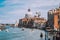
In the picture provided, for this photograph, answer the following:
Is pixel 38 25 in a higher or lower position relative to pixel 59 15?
lower

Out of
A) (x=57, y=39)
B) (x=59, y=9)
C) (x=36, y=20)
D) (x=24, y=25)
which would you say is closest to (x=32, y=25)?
(x=36, y=20)

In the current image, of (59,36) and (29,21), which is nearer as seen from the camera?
(59,36)

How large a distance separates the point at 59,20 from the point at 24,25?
67.4 ft

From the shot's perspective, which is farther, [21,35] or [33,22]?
[33,22]

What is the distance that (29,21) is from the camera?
126 ft

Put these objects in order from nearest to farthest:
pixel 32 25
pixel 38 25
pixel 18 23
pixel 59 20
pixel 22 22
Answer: pixel 59 20 < pixel 38 25 < pixel 32 25 < pixel 22 22 < pixel 18 23

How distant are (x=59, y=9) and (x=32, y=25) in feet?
40.6

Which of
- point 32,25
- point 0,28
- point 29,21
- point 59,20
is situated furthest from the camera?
point 29,21

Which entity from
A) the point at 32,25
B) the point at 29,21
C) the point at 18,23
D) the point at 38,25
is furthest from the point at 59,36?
the point at 18,23

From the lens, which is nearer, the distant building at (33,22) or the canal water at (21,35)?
the canal water at (21,35)

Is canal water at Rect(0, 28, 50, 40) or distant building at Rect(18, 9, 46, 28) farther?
distant building at Rect(18, 9, 46, 28)

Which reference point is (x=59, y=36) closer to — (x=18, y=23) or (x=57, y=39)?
(x=57, y=39)

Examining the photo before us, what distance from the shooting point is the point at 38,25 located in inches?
1298

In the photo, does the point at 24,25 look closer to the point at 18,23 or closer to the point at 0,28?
the point at 18,23
